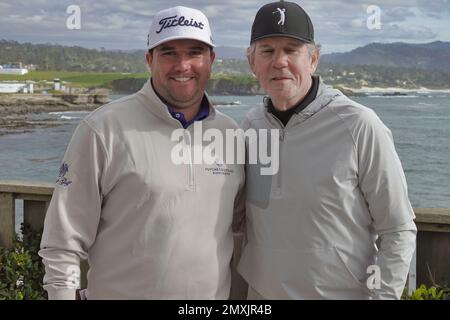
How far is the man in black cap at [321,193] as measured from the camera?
202cm

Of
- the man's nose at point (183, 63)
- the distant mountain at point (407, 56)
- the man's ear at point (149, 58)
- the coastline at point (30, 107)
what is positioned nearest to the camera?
the man's nose at point (183, 63)

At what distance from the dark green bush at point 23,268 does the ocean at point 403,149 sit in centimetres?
1573

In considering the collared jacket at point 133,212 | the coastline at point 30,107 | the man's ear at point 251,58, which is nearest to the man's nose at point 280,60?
the man's ear at point 251,58

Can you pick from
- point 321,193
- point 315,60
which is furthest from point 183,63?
point 321,193

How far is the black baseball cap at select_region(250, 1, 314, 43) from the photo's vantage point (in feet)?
6.84

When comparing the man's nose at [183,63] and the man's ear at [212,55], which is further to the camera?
the man's ear at [212,55]

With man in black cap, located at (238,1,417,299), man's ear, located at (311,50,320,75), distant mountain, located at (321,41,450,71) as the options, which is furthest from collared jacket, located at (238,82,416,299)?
distant mountain, located at (321,41,450,71)

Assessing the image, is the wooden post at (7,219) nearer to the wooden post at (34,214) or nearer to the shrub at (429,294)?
the wooden post at (34,214)

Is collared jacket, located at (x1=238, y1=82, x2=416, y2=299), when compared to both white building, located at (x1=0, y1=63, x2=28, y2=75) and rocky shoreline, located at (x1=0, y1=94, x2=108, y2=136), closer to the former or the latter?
white building, located at (x1=0, y1=63, x2=28, y2=75)

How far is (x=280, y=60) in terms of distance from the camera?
212 cm

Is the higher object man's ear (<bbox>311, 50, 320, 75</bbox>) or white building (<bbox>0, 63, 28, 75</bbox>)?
white building (<bbox>0, 63, 28, 75</bbox>)

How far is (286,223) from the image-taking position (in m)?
2.07

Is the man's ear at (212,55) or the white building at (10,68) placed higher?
the white building at (10,68)

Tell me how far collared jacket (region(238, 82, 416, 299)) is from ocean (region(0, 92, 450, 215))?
56.4 ft
